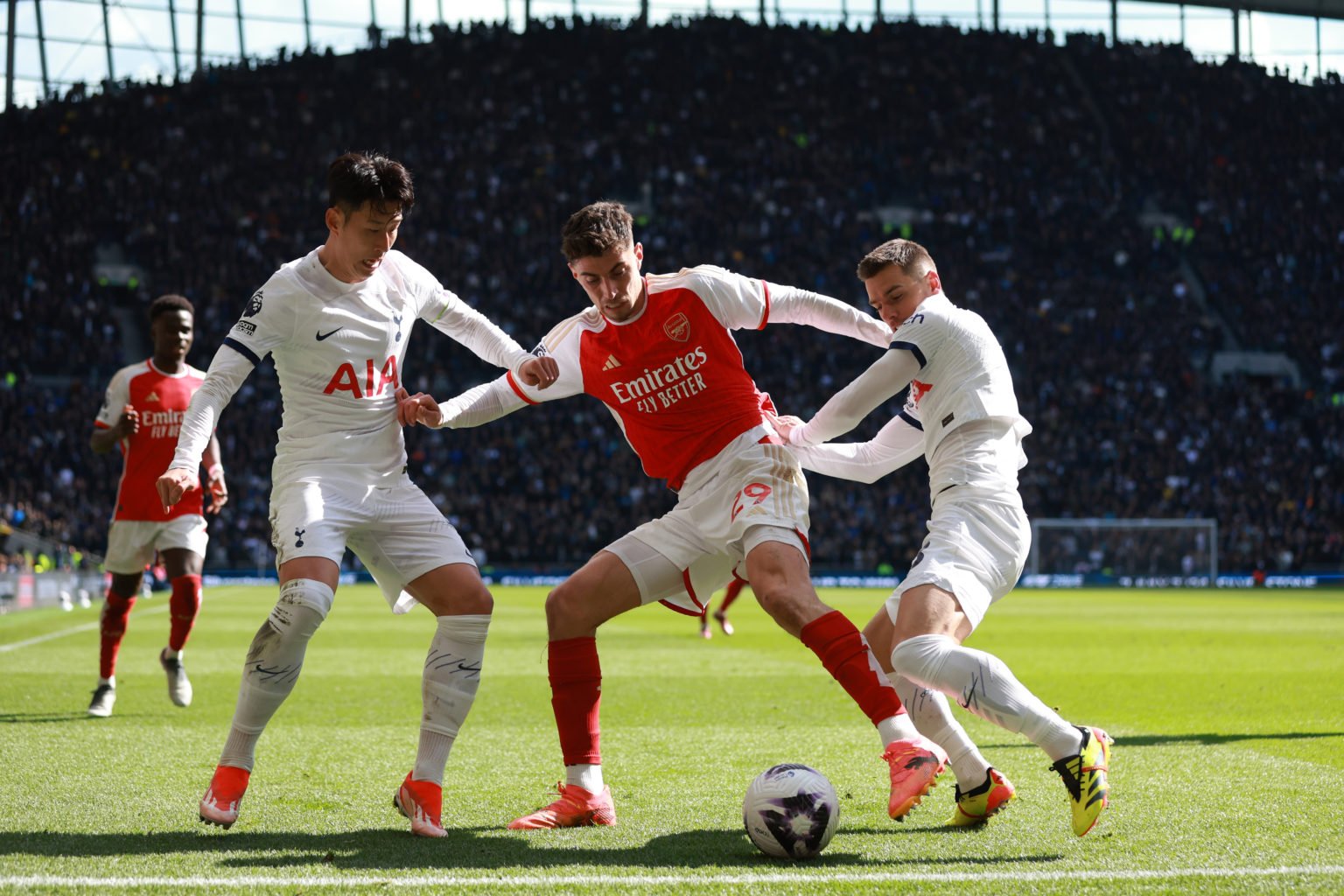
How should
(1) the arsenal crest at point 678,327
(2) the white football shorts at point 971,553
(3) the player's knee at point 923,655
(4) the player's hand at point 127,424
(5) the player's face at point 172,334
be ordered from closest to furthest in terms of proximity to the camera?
(3) the player's knee at point 923,655
(2) the white football shorts at point 971,553
(1) the arsenal crest at point 678,327
(4) the player's hand at point 127,424
(5) the player's face at point 172,334

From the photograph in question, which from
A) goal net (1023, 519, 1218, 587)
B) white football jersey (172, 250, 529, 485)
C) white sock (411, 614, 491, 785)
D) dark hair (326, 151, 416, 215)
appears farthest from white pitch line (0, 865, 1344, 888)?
goal net (1023, 519, 1218, 587)

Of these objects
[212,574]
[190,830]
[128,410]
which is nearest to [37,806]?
[190,830]

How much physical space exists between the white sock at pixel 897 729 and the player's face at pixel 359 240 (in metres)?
2.46

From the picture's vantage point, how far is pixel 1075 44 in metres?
44.5

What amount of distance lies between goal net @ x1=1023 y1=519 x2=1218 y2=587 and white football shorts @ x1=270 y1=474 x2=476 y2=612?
29718 millimetres

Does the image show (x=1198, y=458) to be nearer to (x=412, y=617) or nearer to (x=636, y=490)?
(x=636, y=490)

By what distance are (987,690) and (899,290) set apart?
162cm

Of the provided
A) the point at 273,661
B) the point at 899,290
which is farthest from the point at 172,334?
the point at 899,290

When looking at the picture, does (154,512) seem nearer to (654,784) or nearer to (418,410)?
(418,410)

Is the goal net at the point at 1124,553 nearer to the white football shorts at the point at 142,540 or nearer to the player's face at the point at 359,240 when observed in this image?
the white football shorts at the point at 142,540

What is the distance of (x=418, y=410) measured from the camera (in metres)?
5.14

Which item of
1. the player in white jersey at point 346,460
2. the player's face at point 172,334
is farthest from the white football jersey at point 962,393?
the player's face at point 172,334

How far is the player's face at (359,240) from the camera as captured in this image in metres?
4.97

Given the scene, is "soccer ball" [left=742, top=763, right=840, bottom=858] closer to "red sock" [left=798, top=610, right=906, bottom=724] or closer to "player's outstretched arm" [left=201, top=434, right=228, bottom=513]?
"red sock" [left=798, top=610, right=906, bottom=724]
